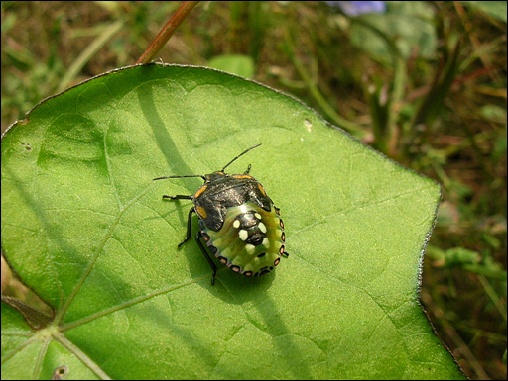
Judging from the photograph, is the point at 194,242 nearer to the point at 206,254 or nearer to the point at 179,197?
the point at 206,254

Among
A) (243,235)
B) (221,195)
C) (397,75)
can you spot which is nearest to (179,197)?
(221,195)

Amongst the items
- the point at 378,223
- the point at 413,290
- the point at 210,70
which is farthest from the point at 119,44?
the point at 413,290

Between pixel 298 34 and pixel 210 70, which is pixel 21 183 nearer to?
pixel 210 70

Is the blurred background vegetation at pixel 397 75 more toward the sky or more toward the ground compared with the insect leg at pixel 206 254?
more toward the ground

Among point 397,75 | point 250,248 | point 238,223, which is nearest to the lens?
point 250,248

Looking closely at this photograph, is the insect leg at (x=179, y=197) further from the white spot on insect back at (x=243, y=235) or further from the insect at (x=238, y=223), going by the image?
the white spot on insect back at (x=243, y=235)

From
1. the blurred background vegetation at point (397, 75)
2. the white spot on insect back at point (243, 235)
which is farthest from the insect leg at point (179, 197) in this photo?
the blurred background vegetation at point (397, 75)
